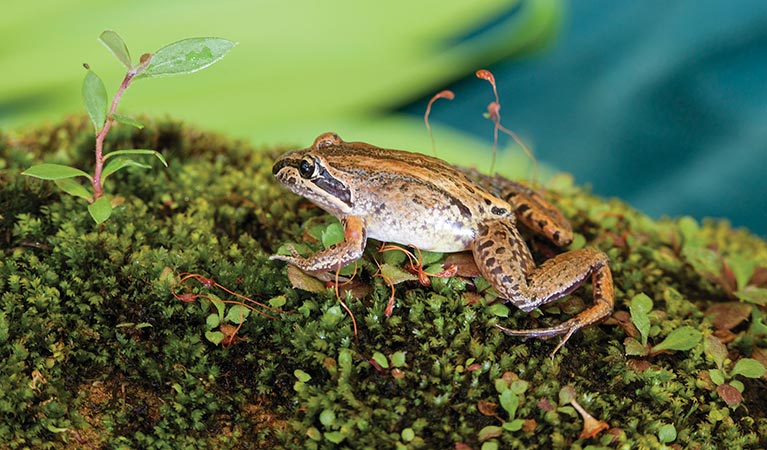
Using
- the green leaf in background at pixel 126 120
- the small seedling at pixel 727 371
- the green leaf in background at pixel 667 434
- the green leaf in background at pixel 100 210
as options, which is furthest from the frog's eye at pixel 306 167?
the small seedling at pixel 727 371

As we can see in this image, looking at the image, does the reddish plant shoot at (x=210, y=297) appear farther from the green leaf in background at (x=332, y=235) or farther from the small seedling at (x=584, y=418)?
the small seedling at (x=584, y=418)

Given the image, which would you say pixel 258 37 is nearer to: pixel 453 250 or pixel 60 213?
pixel 60 213

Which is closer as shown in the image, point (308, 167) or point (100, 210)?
point (100, 210)

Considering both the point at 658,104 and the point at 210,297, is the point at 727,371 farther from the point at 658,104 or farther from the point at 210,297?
the point at 658,104

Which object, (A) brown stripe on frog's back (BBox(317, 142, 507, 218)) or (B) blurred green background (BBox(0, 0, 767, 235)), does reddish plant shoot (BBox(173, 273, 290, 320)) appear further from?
(B) blurred green background (BBox(0, 0, 767, 235))

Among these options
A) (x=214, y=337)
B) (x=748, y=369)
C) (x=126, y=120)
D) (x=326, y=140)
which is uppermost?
(x=126, y=120)

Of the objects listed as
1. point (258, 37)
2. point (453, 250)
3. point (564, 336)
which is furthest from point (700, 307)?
point (258, 37)

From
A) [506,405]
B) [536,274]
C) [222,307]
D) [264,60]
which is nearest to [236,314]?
[222,307]

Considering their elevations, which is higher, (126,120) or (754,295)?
(126,120)
